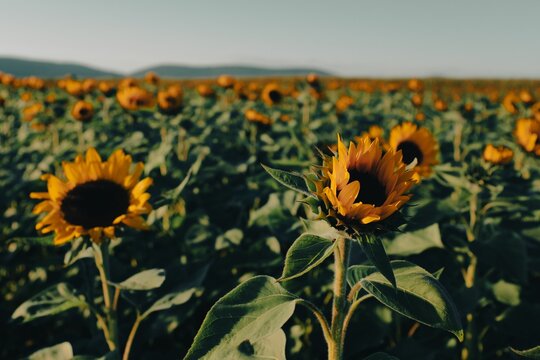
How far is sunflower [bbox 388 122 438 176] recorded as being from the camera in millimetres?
2738

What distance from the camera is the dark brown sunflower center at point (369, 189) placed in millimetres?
1131

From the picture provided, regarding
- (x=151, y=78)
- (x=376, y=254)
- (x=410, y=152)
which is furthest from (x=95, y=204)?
(x=151, y=78)

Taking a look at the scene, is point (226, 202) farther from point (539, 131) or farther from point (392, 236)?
point (539, 131)

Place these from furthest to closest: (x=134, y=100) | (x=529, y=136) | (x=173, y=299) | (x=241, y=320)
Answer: (x=134, y=100) → (x=529, y=136) → (x=173, y=299) → (x=241, y=320)

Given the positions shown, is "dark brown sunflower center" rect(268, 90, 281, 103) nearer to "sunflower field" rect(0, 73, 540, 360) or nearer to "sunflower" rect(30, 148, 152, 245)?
"sunflower field" rect(0, 73, 540, 360)

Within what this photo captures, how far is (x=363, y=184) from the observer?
116 centimetres

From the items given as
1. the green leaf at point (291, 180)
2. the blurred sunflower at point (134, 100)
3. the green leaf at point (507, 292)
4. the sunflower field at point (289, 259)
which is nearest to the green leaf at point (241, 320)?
the sunflower field at point (289, 259)

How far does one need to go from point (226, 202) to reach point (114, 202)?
162cm

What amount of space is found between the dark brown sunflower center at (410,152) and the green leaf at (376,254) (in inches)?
67.5

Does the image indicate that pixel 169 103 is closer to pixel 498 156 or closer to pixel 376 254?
pixel 498 156

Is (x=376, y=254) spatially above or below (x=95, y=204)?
above

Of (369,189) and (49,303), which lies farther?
(49,303)

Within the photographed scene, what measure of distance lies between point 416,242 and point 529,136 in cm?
187

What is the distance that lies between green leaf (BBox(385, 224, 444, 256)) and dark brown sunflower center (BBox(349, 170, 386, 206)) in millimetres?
769
